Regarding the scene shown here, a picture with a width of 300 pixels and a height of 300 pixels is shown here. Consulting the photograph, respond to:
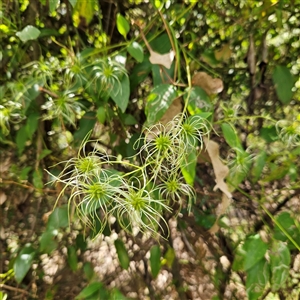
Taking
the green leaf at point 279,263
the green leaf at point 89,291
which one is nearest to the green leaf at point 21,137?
the green leaf at point 89,291

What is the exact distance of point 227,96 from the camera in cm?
93

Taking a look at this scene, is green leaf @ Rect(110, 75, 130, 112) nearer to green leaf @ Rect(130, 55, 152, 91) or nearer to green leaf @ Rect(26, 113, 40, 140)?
green leaf @ Rect(130, 55, 152, 91)

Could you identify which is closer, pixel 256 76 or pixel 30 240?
pixel 256 76

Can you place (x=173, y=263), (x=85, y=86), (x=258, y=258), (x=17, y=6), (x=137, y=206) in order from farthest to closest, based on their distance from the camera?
1. (x=173, y=263)
2. (x=17, y=6)
3. (x=85, y=86)
4. (x=258, y=258)
5. (x=137, y=206)

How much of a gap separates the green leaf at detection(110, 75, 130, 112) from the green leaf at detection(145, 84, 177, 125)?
0.05 metres

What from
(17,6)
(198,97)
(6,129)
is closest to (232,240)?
(198,97)

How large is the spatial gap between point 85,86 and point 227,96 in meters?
0.37

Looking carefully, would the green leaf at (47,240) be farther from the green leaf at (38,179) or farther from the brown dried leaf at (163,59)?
the brown dried leaf at (163,59)

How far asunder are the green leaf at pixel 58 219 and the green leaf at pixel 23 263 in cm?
14

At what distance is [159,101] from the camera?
0.61m

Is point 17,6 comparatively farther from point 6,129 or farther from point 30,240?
point 30,240

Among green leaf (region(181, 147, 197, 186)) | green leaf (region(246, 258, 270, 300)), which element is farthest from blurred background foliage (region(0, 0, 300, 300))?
green leaf (region(181, 147, 197, 186))

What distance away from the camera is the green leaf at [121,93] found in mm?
637

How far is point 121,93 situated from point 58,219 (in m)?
0.27
